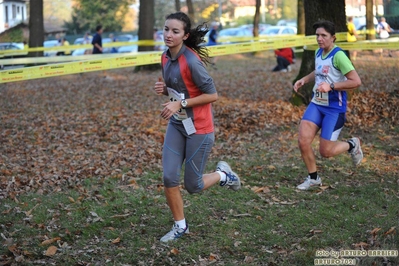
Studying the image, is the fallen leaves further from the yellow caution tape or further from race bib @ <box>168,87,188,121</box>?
the yellow caution tape

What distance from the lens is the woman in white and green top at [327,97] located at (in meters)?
7.21

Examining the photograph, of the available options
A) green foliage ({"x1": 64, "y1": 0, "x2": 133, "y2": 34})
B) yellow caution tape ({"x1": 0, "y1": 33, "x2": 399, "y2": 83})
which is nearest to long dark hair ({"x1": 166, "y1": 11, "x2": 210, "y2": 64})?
yellow caution tape ({"x1": 0, "y1": 33, "x2": 399, "y2": 83})

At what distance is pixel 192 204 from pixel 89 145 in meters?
4.07

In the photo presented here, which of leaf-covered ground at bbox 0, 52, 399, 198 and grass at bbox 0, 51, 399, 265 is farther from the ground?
leaf-covered ground at bbox 0, 52, 399, 198

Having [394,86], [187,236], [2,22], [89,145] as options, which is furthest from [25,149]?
[2,22]

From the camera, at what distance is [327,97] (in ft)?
24.3

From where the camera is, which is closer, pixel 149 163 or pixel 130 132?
pixel 149 163

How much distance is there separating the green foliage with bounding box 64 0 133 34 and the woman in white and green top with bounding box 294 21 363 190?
59.4 meters

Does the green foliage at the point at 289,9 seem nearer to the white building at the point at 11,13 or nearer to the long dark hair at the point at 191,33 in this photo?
the white building at the point at 11,13

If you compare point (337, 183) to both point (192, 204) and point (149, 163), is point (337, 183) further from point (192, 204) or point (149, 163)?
point (149, 163)

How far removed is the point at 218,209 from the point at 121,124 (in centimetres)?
589

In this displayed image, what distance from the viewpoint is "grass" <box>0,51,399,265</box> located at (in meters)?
5.55

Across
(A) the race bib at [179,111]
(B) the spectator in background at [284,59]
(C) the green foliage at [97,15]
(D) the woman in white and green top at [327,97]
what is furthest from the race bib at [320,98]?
(C) the green foliage at [97,15]

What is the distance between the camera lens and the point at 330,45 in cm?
736
